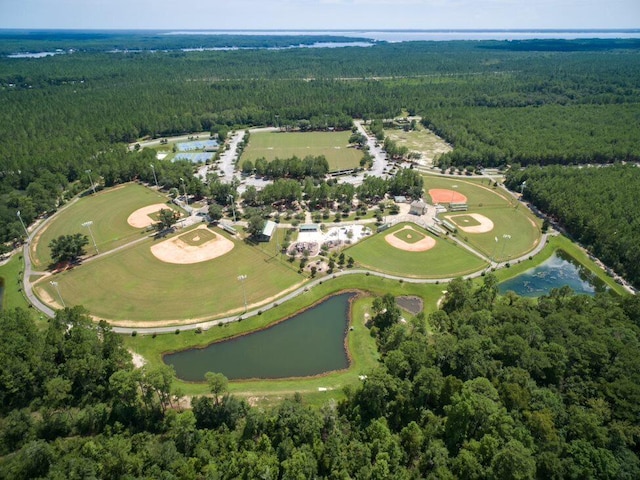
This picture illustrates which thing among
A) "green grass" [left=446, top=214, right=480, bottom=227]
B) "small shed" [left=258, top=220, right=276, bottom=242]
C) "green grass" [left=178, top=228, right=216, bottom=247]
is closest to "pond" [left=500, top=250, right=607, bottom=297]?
"green grass" [left=446, top=214, right=480, bottom=227]

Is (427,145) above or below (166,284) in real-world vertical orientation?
below

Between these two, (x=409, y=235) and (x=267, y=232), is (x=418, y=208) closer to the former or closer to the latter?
(x=409, y=235)

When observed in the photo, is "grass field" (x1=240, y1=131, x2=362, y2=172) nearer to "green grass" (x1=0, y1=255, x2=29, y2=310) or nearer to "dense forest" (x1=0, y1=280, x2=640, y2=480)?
"green grass" (x1=0, y1=255, x2=29, y2=310)

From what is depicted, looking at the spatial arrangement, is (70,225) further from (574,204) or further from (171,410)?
(574,204)

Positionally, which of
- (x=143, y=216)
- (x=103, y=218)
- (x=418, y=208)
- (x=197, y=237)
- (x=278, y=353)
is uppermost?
(x=103, y=218)

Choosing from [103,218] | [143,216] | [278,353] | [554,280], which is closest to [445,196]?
[554,280]
